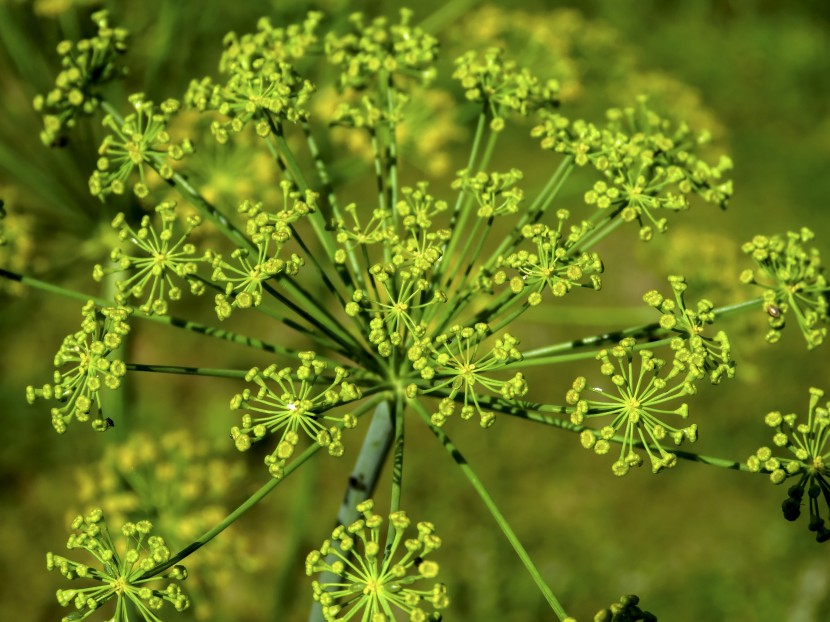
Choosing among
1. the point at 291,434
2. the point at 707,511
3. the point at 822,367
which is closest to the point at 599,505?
the point at 707,511

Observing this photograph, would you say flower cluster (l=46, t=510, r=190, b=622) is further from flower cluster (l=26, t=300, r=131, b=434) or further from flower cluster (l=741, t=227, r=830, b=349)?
flower cluster (l=741, t=227, r=830, b=349)

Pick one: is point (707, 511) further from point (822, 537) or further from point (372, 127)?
point (372, 127)

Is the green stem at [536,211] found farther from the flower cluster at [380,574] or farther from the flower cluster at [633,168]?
the flower cluster at [380,574]

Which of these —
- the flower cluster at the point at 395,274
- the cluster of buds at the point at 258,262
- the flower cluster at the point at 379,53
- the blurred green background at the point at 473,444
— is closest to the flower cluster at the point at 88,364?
the cluster of buds at the point at 258,262

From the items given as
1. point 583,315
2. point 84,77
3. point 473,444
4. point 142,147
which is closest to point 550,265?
point 142,147

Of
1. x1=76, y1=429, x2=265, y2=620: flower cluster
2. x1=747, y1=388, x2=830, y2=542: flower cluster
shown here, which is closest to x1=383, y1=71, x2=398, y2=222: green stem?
x1=747, y1=388, x2=830, y2=542: flower cluster

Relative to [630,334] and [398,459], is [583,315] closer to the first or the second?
[630,334]
